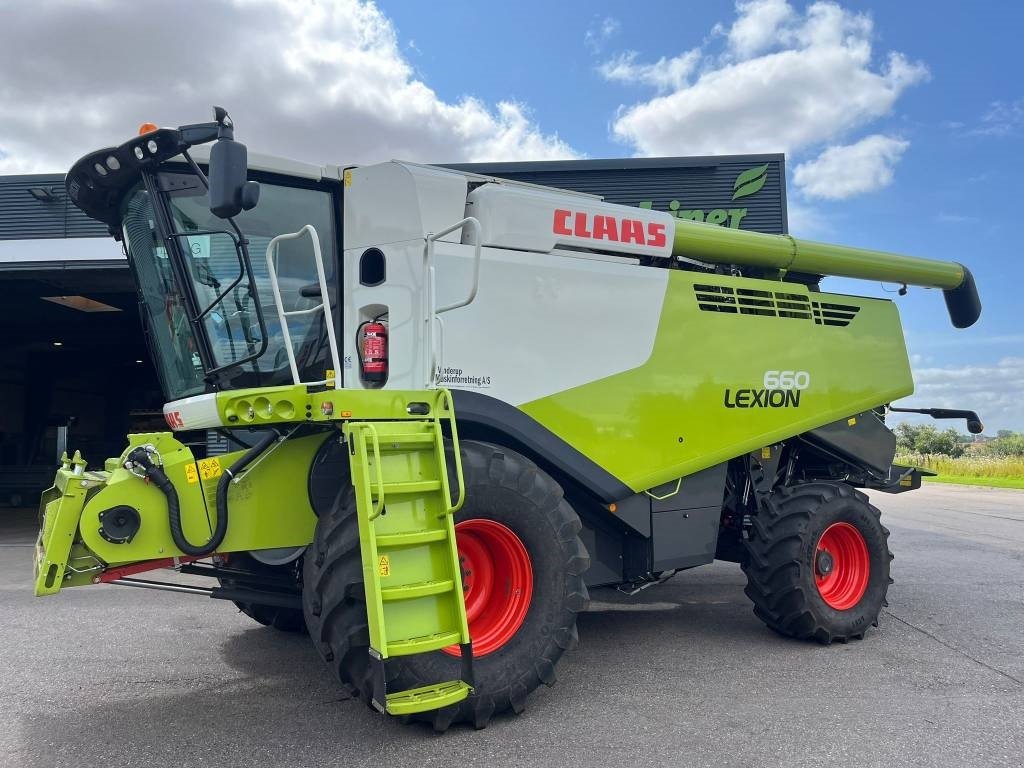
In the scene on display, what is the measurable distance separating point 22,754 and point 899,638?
17.1 feet

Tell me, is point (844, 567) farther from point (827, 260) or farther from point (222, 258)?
point (222, 258)

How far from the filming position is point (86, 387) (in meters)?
20.8

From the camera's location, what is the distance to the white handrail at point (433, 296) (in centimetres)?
352

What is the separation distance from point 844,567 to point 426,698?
3499mm

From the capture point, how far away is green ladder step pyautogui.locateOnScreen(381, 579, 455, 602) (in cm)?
305

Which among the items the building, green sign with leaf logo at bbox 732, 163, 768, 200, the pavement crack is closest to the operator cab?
the pavement crack

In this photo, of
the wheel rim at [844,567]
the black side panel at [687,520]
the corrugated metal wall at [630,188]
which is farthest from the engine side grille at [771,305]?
the corrugated metal wall at [630,188]

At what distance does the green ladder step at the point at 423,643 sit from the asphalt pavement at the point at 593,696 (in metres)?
0.49

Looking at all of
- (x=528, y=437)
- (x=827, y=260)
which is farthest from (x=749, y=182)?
(x=528, y=437)

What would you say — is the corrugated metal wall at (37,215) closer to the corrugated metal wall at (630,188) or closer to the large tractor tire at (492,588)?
the corrugated metal wall at (630,188)

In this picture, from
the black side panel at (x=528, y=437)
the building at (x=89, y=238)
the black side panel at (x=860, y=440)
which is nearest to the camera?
the black side panel at (x=528, y=437)

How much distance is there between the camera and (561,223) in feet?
14.0

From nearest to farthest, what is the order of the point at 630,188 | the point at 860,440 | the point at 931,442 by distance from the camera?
the point at 860,440 → the point at 630,188 → the point at 931,442

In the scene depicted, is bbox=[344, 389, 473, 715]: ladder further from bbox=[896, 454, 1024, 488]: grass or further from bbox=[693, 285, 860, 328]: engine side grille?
bbox=[896, 454, 1024, 488]: grass
